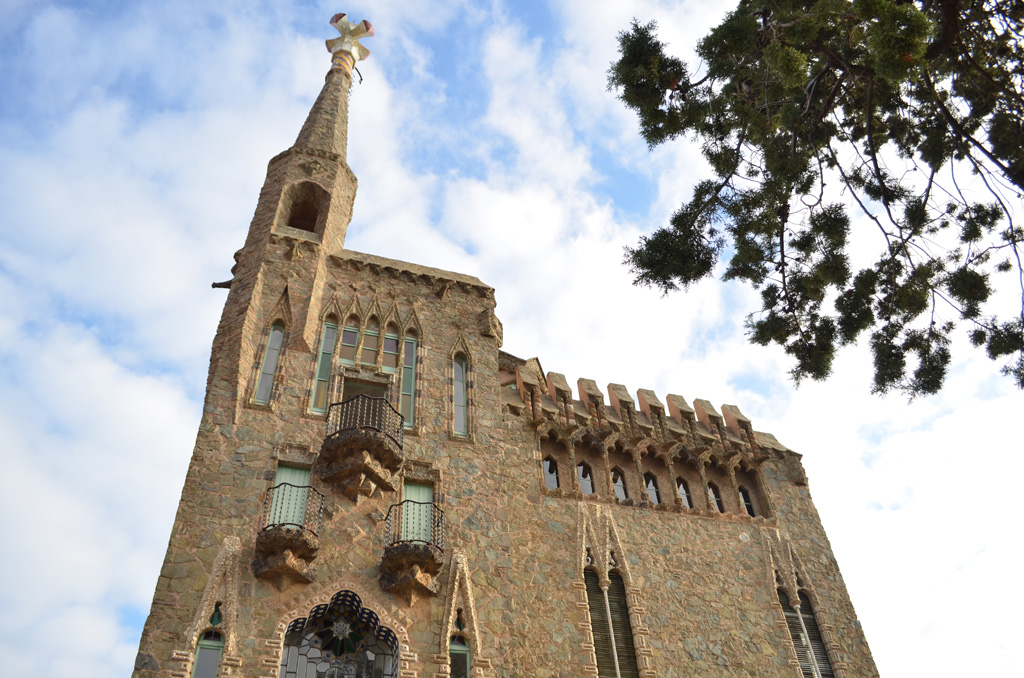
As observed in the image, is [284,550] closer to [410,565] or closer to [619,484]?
[410,565]

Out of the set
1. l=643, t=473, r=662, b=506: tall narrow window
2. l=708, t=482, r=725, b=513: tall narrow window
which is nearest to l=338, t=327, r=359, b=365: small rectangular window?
l=643, t=473, r=662, b=506: tall narrow window

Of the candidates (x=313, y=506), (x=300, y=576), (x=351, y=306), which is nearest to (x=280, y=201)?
(x=351, y=306)

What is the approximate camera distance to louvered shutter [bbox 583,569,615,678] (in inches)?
619

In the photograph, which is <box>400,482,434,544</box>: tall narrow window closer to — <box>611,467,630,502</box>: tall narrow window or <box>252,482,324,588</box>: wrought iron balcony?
<box>252,482,324,588</box>: wrought iron balcony

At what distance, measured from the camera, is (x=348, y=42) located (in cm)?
2798

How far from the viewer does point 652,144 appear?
35.7ft

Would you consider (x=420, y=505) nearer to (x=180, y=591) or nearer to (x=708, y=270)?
(x=180, y=591)

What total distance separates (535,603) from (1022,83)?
1157 centimetres

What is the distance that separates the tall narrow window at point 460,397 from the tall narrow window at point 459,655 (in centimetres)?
437

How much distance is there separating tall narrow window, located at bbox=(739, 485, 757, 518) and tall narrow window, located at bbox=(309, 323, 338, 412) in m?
10.3

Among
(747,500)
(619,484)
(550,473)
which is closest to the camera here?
(550,473)

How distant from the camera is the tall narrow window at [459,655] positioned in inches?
531

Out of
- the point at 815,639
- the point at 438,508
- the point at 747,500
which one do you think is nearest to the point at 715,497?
the point at 747,500

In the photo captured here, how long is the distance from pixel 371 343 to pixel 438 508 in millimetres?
4433
